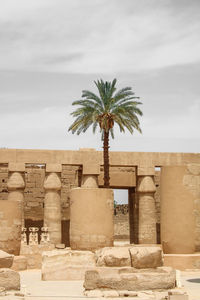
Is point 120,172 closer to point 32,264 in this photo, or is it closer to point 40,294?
point 32,264

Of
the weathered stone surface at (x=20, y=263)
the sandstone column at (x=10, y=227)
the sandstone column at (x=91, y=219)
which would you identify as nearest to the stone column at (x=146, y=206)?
the sandstone column at (x=91, y=219)

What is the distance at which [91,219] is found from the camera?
59.2 ft

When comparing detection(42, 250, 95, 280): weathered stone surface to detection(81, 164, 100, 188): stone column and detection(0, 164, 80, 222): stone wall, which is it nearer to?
detection(81, 164, 100, 188): stone column

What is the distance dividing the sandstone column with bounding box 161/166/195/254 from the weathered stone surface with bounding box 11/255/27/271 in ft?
16.2

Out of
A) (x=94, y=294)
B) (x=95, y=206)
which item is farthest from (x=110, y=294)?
(x=95, y=206)

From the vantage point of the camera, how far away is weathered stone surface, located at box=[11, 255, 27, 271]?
55.5ft

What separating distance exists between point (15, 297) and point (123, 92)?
1596 centimetres

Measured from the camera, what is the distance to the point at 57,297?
9.27m

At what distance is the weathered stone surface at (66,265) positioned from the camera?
1301cm

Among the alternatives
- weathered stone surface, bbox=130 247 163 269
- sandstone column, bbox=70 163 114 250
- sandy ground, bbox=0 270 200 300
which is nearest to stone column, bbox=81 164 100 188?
sandstone column, bbox=70 163 114 250

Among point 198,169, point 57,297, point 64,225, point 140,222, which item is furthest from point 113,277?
point 64,225

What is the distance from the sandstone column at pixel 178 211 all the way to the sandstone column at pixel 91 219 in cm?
199

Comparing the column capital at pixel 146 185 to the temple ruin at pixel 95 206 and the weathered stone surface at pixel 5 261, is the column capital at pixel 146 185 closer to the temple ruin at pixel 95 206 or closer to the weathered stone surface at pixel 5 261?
the temple ruin at pixel 95 206

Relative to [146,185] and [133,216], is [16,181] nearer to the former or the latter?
[146,185]
